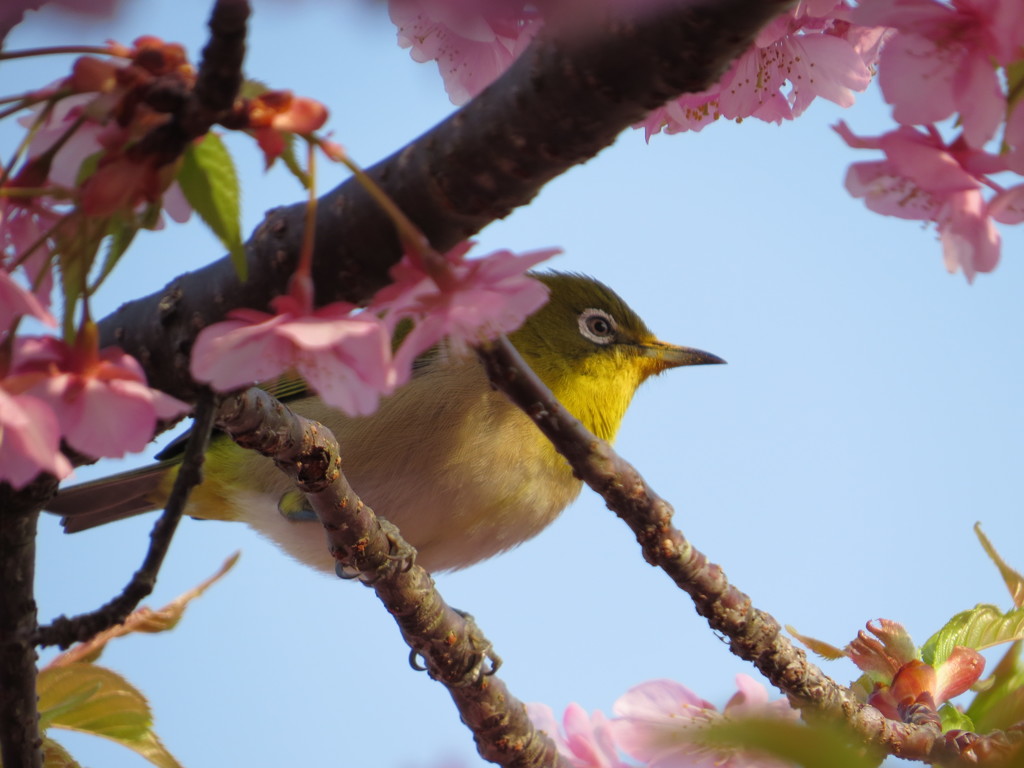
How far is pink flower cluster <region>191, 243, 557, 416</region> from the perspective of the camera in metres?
1.09

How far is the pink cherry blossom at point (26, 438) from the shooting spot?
104 centimetres

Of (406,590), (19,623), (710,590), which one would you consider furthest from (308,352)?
(406,590)

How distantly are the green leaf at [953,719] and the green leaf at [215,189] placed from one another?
2244mm

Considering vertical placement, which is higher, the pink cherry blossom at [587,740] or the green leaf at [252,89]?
the green leaf at [252,89]

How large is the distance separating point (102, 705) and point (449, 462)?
6.40 ft

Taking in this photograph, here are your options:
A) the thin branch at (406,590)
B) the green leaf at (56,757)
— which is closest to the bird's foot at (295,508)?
the thin branch at (406,590)

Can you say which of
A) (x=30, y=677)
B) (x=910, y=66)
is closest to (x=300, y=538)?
(x=30, y=677)

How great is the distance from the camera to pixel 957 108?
1122 mm

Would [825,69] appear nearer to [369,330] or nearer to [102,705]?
[369,330]

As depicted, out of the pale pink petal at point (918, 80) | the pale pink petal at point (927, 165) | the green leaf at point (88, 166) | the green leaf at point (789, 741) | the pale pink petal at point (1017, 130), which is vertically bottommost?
the green leaf at point (789, 741)

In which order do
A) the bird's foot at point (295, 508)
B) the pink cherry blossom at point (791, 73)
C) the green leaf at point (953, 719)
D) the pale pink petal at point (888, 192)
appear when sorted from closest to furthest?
1. the pale pink petal at point (888, 192)
2. the pink cherry blossom at point (791, 73)
3. the green leaf at point (953, 719)
4. the bird's foot at point (295, 508)

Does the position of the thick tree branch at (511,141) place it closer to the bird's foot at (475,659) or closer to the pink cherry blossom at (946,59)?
the pink cherry blossom at (946,59)

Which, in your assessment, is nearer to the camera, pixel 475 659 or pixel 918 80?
pixel 918 80

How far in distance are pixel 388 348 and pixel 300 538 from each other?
11.3ft
